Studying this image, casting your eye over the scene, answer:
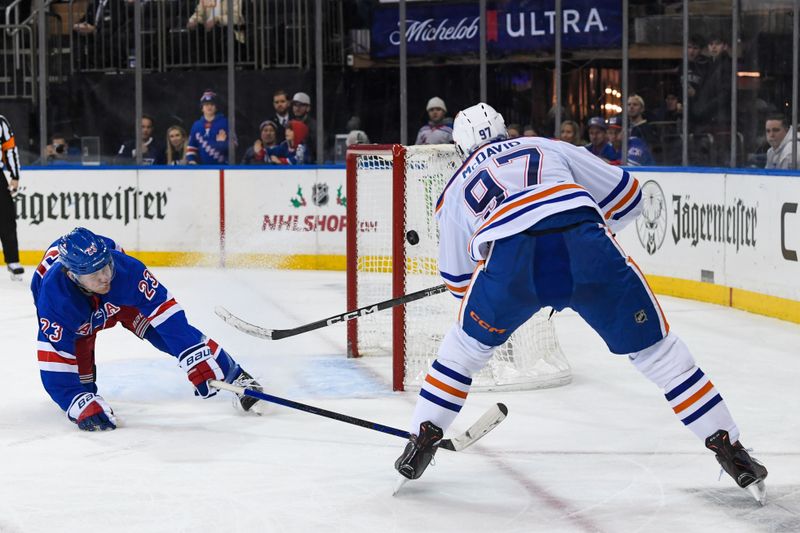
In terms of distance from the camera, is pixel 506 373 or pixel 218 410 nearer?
pixel 218 410

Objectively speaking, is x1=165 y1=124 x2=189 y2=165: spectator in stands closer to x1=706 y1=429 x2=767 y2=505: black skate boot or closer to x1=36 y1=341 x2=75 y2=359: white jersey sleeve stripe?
x1=36 y1=341 x2=75 y2=359: white jersey sleeve stripe

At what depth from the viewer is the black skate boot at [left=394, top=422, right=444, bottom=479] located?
3279 mm

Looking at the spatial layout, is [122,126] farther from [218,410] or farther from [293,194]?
[218,410]

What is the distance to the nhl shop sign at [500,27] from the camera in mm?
9664

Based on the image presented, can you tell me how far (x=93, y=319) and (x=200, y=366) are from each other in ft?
1.23

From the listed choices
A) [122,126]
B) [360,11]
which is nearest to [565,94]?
[360,11]

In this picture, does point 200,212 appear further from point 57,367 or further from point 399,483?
point 399,483

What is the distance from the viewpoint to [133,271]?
13.7 ft

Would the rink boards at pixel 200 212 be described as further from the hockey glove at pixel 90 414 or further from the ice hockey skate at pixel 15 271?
the hockey glove at pixel 90 414

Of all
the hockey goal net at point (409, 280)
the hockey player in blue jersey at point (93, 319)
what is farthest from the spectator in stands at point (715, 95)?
the hockey player in blue jersey at point (93, 319)

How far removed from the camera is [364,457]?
377cm

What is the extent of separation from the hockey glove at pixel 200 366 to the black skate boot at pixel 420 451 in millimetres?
1129

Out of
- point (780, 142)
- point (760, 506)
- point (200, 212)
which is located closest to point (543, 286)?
point (760, 506)

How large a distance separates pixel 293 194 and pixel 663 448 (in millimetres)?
6358
